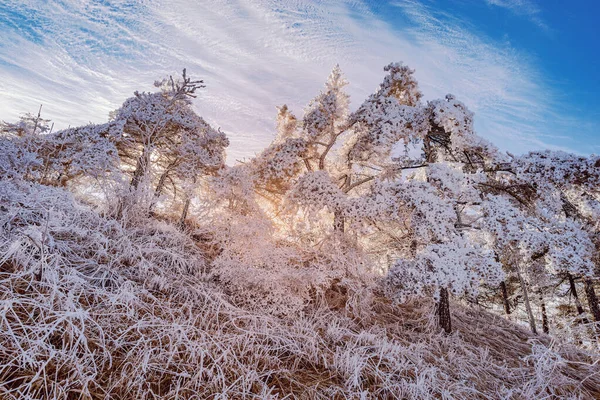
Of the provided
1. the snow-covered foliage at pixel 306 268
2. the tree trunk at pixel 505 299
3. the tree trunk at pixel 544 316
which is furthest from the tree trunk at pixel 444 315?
the tree trunk at pixel 505 299

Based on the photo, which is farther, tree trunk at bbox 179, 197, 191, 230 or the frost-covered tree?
the frost-covered tree

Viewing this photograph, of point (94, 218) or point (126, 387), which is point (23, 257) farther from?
point (126, 387)

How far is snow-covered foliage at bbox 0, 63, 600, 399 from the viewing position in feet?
10.1

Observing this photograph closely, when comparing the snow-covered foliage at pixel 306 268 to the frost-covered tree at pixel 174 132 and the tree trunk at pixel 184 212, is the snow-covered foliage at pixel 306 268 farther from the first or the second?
the frost-covered tree at pixel 174 132

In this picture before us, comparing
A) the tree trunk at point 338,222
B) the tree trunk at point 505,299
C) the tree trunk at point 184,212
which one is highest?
the tree trunk at point 338,222

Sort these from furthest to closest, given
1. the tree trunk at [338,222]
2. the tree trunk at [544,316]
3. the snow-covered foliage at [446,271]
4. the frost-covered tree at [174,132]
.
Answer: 1. the tree trunk at [544,316]
2. the frost-covered tree at [174,132]
3. the tree trunk at [338,222]
4. the snow-covered foliage at [446,271]

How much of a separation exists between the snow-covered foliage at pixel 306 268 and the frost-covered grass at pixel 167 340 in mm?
29

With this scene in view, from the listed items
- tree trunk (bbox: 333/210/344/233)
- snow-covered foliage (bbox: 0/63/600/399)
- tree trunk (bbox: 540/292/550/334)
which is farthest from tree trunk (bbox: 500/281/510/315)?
tree trunk (bbox: 333/210/344/233)

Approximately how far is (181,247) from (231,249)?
3.54ft

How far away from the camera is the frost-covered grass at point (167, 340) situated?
2.74 m

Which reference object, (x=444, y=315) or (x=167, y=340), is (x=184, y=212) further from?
(x=444, y=315)

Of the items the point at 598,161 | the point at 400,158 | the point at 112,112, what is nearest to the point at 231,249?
the point at 400,158

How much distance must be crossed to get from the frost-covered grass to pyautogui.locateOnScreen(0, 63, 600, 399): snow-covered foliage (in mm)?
29

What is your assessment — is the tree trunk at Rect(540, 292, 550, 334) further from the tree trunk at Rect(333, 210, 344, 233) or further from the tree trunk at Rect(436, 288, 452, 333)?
the tree trunk at Rect(333, 210, 344, 233)
